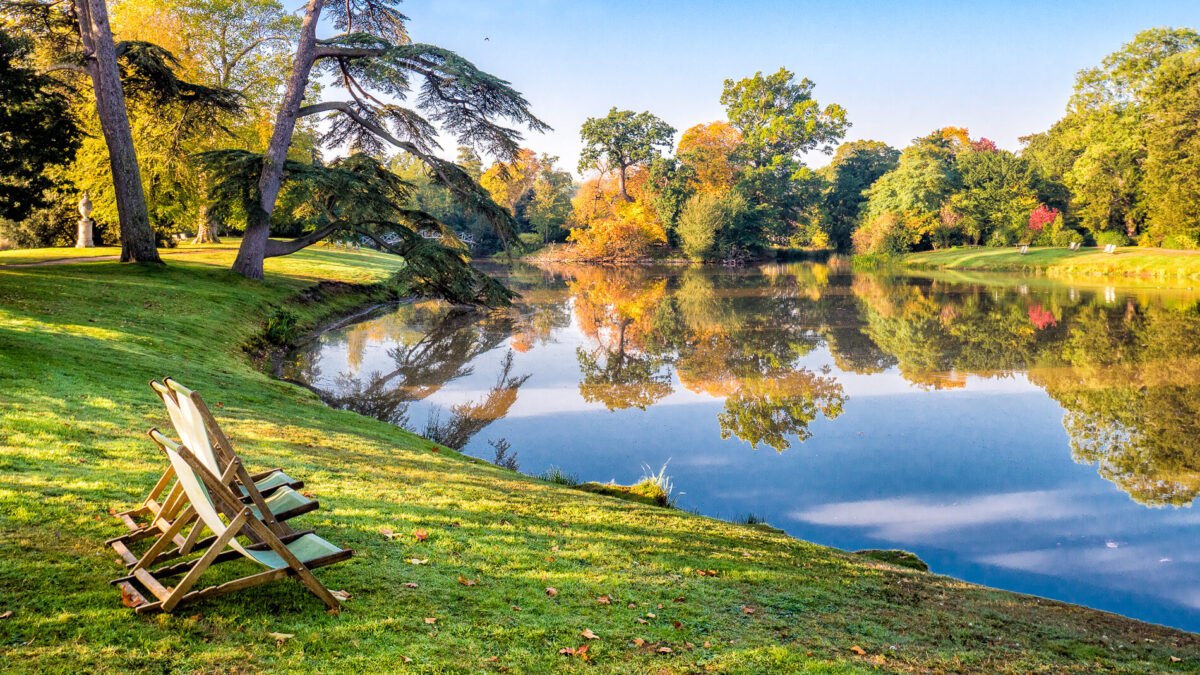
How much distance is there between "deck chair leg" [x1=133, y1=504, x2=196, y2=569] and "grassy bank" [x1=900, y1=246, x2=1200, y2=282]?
46.3 metres

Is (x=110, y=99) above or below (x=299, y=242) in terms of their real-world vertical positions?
above

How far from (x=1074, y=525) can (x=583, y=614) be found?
6856mm

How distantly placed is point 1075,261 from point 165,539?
53314mm

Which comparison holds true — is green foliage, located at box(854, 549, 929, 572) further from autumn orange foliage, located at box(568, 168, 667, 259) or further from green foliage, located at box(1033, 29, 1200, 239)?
autumn orange foliage, located at box(568, 168, 667, 259)

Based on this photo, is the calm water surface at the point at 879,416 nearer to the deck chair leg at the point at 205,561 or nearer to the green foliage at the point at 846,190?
the deck chair leg at the point at 205,561

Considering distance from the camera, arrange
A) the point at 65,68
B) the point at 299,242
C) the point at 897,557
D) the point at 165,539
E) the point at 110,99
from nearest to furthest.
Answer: the point at 165,539
the point at 897,557
the point at 65,68
the point at 110,99
the point at 299,242

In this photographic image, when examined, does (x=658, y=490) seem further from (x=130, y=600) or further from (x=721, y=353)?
(x=721, y=353)

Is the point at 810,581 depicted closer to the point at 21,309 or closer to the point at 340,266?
the point at 21,309

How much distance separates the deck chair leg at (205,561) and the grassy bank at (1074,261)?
151 ft

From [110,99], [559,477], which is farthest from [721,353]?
[110,99]

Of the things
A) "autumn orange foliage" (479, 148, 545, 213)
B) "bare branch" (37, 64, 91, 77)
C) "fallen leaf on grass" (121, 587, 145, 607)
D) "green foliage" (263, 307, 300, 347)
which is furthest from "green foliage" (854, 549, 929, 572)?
"autumn orange foliage" (479, 148, 545, 213)

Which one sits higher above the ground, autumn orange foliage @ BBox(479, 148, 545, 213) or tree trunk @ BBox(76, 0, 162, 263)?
autumn orange foliage @ BBox(479, 148, 545, 213)

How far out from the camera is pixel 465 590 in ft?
14.6

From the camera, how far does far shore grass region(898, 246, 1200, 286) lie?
37.6m
